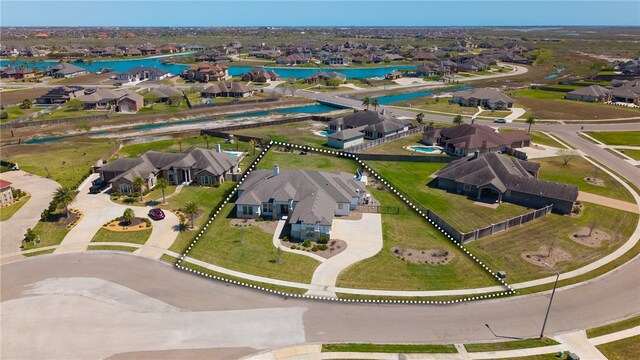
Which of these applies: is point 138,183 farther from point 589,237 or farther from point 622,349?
point 589,237

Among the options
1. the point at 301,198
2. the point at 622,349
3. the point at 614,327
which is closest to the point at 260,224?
the point at 301,198

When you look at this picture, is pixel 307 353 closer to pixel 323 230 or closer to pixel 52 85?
pixel 323 230

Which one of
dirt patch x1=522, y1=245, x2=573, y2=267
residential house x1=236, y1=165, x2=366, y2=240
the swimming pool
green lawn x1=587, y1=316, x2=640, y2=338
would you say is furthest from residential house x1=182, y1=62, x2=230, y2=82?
green lawn x1=587, y1=316, x2=640, y2=338

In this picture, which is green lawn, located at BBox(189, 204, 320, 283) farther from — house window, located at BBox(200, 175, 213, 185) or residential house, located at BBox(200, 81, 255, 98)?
residential house, located at BBox(200, 81, 255, 98)

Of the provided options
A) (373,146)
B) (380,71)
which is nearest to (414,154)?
(373,146)

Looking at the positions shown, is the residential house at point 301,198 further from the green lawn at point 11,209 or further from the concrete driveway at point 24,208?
the green lawn at point 11,209

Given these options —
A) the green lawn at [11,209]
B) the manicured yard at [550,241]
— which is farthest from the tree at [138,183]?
the manicured yard at [550,241]
